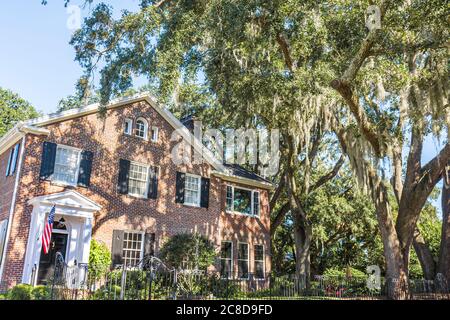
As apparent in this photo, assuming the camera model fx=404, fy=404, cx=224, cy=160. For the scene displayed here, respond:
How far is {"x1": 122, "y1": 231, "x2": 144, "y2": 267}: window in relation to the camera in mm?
16531

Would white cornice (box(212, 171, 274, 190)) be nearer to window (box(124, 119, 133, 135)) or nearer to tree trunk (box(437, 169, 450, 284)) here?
window (box(124, 119, 133, 135))

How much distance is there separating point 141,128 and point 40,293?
8.80m

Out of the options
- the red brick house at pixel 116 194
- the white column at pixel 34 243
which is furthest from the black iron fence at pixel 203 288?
the white column at pixel 34 243

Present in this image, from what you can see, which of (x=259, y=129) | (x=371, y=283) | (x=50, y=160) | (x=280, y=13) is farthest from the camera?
(x=259, y=129)

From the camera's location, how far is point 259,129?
755 inches

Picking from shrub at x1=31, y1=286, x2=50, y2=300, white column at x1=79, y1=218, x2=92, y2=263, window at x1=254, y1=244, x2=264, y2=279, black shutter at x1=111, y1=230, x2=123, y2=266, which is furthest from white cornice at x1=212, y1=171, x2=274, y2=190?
shrub at x1=31, y1=286, x2=50, y2=300

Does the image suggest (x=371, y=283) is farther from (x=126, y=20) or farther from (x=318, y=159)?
(x=126, y=20)

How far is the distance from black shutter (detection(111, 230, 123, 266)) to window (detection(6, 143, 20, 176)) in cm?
455

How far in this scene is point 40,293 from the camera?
11781 millimetres

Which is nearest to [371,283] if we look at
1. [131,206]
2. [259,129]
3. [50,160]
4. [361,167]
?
[361,167]

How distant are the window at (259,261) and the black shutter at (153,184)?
6.53 m

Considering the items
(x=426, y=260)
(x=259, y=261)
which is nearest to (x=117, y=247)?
(x=259, y=261)
